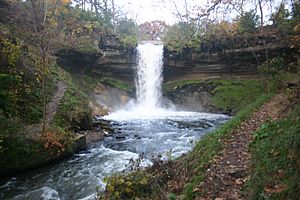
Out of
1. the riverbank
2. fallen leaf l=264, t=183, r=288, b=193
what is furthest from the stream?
fallen leaf l=264, t=183, r=288, b=193

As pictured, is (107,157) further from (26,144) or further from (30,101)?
(30,101)

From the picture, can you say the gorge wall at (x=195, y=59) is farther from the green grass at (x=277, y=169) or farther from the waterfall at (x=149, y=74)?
the green grass at (x=277, y=169)

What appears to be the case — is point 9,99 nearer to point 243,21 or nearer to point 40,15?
point 40,15

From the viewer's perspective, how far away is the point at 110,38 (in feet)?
93.6

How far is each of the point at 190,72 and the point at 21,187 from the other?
21.5 m

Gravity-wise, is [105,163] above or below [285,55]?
below

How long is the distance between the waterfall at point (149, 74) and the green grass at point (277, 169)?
22.6m

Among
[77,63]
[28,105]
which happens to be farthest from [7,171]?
[77,63]

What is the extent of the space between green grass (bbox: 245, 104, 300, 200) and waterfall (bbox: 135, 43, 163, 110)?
22.6m

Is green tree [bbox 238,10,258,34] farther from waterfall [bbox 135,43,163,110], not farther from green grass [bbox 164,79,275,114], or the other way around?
waterfall [bbox 135,43,163,110]

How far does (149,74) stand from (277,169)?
24.6 m

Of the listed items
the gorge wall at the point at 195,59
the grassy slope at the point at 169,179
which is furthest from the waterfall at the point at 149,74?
the grassy slope at the point at 169,179

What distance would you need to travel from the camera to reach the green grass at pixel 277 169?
11.6ft

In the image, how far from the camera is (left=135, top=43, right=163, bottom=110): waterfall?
28.0 m
